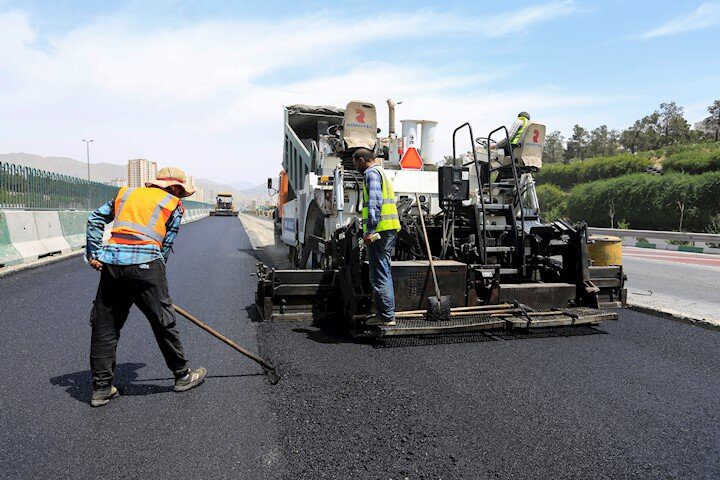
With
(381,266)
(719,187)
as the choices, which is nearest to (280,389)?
(381,266)

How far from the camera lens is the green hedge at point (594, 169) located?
34406 millimetres

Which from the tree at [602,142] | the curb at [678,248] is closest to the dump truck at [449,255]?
the curb at [678,248]

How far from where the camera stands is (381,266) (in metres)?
4.65

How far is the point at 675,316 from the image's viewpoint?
231 inches

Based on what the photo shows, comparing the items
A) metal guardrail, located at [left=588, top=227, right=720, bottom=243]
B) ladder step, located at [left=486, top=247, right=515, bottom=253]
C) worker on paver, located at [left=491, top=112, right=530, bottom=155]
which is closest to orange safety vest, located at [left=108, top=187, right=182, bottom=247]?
ladder step, located at [left=486, top=247, right=515, bottom=253]

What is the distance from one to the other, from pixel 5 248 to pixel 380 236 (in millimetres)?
7704

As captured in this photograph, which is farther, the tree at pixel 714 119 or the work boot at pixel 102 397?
the tree at pixel 714 119

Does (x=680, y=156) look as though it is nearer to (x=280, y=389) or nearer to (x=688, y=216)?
(x=688, y=216)

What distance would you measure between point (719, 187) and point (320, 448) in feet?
88.3

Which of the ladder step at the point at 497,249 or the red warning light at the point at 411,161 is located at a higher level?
the red warning light at the point at 411,161

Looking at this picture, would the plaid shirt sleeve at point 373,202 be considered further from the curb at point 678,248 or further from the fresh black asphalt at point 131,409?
the curb at point 678,248

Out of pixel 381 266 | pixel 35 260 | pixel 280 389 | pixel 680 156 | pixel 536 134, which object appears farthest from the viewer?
pixel 680 156

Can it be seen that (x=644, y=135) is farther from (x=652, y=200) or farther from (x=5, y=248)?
(x=5, y=248)

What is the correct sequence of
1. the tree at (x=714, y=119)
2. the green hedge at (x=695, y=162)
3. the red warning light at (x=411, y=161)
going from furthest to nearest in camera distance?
1. the tree at (x=714, y=119)
2. the green hedge at (x=695, y=162)
3. the red warning light at (x=411, y=161)
